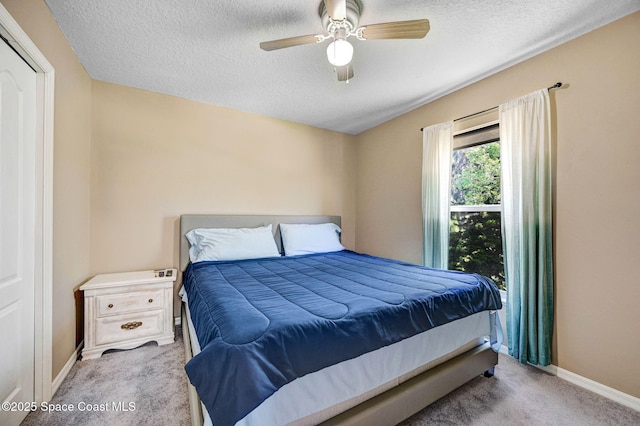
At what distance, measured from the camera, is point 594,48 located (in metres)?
1.79

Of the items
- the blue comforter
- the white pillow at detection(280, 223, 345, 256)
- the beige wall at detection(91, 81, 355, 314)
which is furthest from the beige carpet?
the white pillow at detection(280, 223, 345, 256)

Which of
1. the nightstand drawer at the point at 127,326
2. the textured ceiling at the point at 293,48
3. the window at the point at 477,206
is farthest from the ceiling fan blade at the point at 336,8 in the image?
the nightstand drawer at the point at 127,326

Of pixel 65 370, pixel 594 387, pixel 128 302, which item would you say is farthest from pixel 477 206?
pixel 65 370

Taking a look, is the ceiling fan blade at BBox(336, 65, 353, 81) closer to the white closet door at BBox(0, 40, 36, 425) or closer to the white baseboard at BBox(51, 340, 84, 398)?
the white closet door at BBox(0, 40, 36, 425)

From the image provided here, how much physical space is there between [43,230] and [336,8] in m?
2.15

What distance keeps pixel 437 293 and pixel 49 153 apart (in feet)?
8.43

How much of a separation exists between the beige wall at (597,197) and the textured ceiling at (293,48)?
218mm

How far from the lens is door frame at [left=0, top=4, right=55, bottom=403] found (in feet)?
4.99

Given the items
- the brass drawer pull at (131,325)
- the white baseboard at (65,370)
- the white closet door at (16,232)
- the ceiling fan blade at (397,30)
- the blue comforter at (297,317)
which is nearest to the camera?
the blue comforter at (297,317)

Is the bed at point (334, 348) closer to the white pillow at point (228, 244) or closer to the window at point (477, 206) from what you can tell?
the white pillow at point (228, 244)

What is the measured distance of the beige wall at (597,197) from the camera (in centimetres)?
163

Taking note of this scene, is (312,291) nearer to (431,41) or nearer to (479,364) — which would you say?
(479,364)

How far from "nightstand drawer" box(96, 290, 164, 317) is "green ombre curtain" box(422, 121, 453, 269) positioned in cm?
271

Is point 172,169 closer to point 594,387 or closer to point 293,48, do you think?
point 293,48
